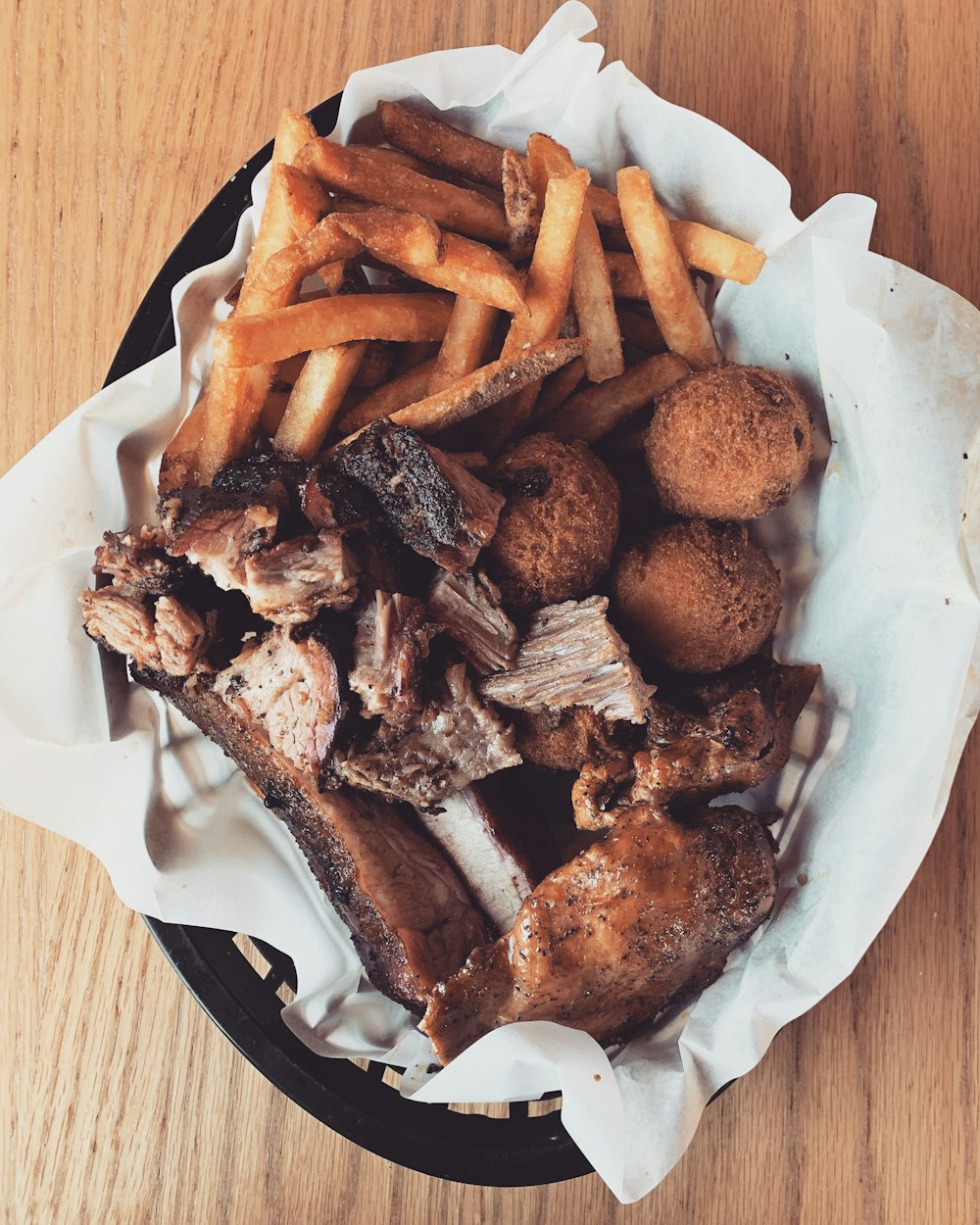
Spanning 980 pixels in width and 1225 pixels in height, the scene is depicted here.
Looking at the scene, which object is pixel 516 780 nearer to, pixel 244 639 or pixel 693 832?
pixel 693 832

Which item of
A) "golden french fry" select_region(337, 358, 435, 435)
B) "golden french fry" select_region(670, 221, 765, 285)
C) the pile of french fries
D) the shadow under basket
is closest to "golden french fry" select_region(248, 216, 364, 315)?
the pile of french fries

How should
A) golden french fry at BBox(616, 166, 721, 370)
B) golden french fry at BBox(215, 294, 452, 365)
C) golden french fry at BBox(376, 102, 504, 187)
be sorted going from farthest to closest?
1. golden french fry at BBox(376, 102, 504, 187)
2. golden french fry at BBox(616, 166, 721, 370)
3. golden french fry at BBox(215, 294, 452, 365)

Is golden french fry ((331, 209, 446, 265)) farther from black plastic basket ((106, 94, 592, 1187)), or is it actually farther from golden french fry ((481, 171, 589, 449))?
black plastic basket ((106, 94, 592, 1187))

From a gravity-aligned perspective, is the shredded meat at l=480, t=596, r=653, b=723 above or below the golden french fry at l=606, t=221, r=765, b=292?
below

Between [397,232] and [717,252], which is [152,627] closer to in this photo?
[397,232]

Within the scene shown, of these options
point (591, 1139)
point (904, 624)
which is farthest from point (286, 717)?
point (904, 624)

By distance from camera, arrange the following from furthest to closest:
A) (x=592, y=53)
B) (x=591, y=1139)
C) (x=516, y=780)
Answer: (x=516, y=780)
(x=592, y=53)
(x=591, y=1139)
